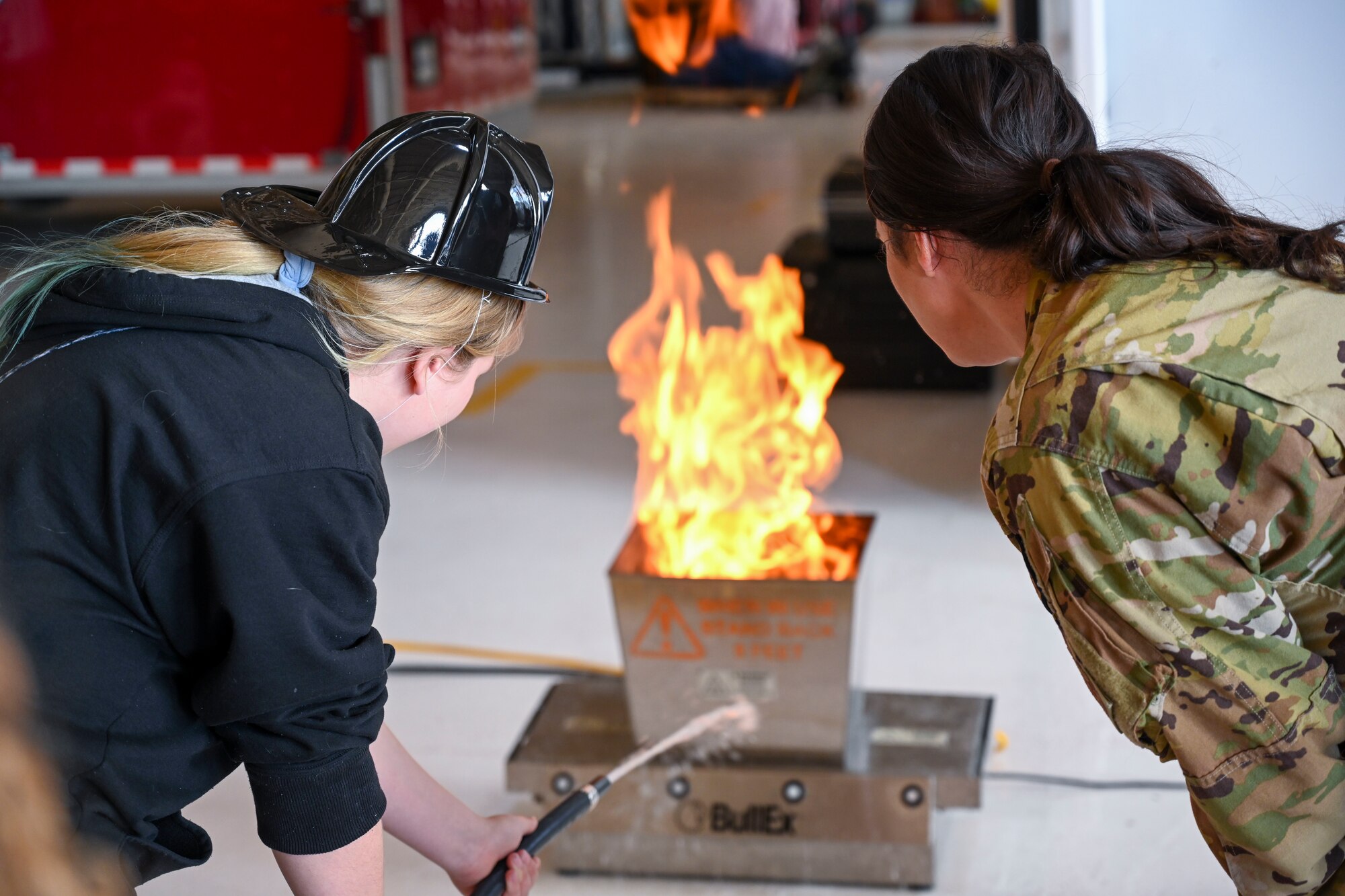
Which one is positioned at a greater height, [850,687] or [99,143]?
[99,143]

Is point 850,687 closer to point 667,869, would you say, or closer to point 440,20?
point 667,869

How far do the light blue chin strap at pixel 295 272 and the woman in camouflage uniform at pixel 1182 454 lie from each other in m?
0.63

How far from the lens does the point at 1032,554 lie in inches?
52.3

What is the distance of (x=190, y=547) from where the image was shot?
109 centimetres

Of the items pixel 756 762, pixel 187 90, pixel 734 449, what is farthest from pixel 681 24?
pixel 756 762

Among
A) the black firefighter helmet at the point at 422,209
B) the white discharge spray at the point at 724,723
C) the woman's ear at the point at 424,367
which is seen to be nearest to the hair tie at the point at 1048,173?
the black firefighter helmet at the point at 422,209

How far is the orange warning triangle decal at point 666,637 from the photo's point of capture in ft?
6.90

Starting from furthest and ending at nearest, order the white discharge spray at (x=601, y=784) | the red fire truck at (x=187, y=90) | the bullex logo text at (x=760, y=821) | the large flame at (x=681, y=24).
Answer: the red fire truck at (x=187, y=90) < the large flame at (x=681, y=24) < the bullex logo text at (x=760, y=821) < the white discharge spray at (x=601, y=784)

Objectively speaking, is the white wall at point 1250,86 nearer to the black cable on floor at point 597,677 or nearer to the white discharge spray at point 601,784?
the black cable on floor at point 597,677

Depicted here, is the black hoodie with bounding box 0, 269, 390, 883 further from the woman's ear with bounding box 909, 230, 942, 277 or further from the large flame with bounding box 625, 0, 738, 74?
the large flame with bounding box 625, 0, 738, 74

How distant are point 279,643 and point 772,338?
2002 millimetres

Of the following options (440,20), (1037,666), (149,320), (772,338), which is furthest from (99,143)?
(149,320)

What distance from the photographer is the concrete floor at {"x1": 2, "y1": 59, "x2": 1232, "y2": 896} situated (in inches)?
88.4

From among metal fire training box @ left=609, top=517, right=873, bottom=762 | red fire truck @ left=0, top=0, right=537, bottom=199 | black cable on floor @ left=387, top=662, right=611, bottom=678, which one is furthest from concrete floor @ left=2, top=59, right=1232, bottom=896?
red fire truck @ left=0, top=0, right=537, bottom=199
